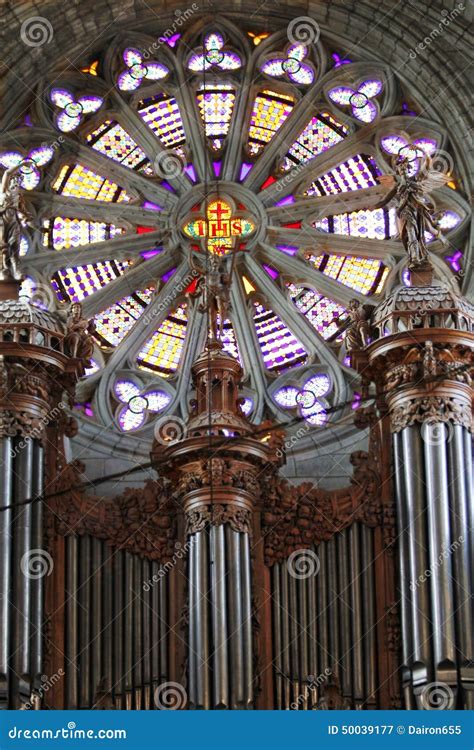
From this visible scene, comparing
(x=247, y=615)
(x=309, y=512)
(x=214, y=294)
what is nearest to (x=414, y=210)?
(x=214, y=294)

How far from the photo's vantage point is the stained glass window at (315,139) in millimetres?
29281

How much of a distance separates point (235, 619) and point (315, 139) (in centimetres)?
801

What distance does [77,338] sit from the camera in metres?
25.4

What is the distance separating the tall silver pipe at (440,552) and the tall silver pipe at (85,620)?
3.60 metres

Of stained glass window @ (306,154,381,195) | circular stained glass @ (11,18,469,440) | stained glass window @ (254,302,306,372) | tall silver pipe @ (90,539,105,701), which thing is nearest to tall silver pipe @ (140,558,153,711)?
tall silver pipe @ (90,539,105,701)

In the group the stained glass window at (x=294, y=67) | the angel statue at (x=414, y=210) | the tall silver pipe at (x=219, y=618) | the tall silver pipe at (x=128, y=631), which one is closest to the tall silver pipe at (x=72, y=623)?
the tall silver pipe at (x=128, y=631)

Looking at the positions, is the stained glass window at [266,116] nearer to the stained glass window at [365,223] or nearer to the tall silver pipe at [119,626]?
the stained glass window at [365,223]

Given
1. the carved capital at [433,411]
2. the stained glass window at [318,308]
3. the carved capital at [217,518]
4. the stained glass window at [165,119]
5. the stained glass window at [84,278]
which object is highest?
the stained glass window at [165,119]

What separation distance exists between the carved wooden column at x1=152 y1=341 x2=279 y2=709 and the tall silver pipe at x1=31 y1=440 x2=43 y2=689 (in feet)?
4.18

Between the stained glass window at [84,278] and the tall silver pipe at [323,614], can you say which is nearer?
the tall silver pipe at [323,614]

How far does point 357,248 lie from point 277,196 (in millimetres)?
1339

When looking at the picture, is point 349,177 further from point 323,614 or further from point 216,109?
point 323,614
